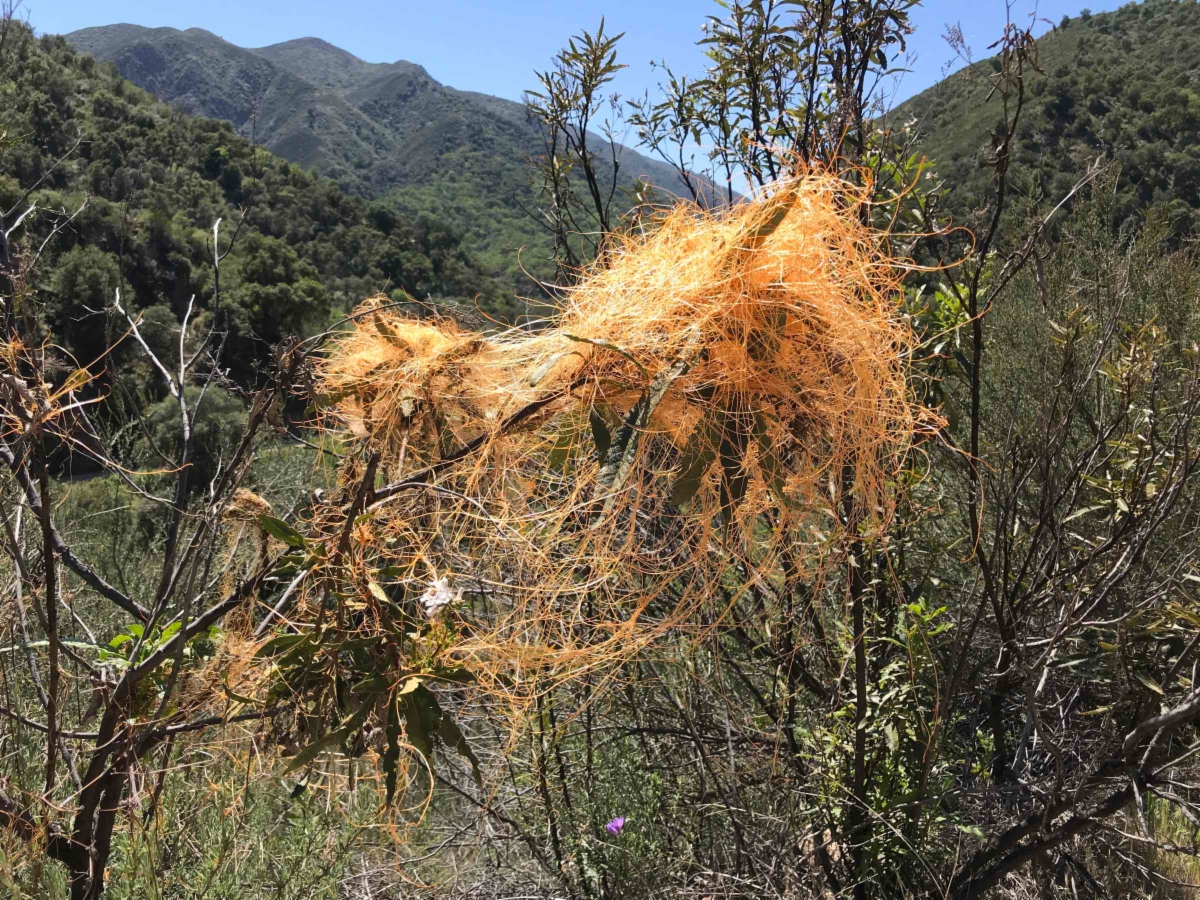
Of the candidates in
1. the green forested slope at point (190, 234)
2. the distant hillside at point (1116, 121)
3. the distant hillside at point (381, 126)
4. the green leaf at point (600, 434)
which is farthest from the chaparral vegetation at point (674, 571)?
the distant hillside at point (381, 126)

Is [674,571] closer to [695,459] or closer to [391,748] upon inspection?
[695,459]

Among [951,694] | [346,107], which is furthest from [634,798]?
[346,107]

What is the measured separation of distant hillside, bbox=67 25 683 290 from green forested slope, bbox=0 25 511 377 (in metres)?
5.42

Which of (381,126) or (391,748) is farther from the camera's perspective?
(381,126)

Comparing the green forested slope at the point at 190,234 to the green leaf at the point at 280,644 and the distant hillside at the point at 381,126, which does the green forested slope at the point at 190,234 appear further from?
the green leaf at the point at 280,644

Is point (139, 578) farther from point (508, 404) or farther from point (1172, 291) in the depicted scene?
point (1172, 291)

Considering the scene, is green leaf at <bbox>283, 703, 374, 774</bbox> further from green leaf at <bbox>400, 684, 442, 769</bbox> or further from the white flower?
the white flower

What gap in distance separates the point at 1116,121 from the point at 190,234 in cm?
2036

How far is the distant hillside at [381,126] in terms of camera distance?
38281 millimetres

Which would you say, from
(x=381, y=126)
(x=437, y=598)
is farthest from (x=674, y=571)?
(x=381, y=126)

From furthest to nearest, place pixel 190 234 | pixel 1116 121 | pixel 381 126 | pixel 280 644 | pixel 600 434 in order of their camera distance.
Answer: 1. pixel 381 126
2. pixel 190 234
3. pixel 1116 121
4. pixel 280 644
5. pixel 600 434

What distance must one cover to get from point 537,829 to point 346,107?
7107 cm

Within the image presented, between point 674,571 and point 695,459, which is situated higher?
point 695,459

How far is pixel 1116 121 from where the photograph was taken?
12.7 metres
